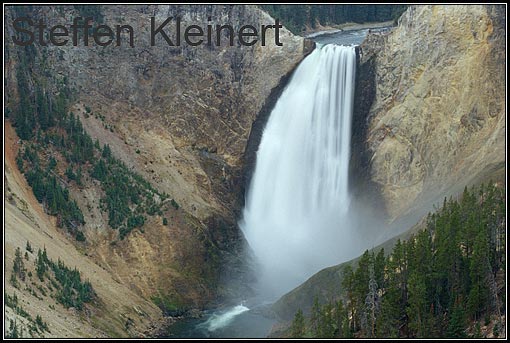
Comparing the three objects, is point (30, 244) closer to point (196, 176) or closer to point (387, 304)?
point (196, 176)

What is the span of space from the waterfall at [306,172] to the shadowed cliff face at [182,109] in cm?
204

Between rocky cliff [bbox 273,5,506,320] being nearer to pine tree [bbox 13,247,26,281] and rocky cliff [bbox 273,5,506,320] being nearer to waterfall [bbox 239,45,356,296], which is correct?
waterfall [bbox 239,45,356,296]

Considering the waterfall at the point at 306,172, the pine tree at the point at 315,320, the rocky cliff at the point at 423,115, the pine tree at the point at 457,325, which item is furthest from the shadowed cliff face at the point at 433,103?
the pine tree at the point at 315,320

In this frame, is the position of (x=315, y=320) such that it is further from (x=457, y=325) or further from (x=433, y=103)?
(x=433, y=103)

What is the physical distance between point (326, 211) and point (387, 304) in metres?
27.2

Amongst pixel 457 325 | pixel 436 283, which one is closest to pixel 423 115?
pixel 436 283

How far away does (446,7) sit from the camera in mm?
57000

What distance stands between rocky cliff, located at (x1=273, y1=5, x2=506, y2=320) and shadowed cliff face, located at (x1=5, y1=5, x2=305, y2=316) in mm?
10064

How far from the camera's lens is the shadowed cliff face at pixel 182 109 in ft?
200

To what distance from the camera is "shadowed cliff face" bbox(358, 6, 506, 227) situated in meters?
52.2

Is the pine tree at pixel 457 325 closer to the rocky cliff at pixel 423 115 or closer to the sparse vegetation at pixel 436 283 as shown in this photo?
the sparse vegetation at pixel 436 283

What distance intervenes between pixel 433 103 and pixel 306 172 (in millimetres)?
15032

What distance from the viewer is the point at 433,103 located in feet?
186

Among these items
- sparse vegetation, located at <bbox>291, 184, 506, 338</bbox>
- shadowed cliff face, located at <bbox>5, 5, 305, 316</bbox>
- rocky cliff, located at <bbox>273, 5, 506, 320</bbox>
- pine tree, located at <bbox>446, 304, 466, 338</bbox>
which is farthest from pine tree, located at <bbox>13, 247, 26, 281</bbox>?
pine tree, located at <bbox>446, 304, 466, 338</bbox>
